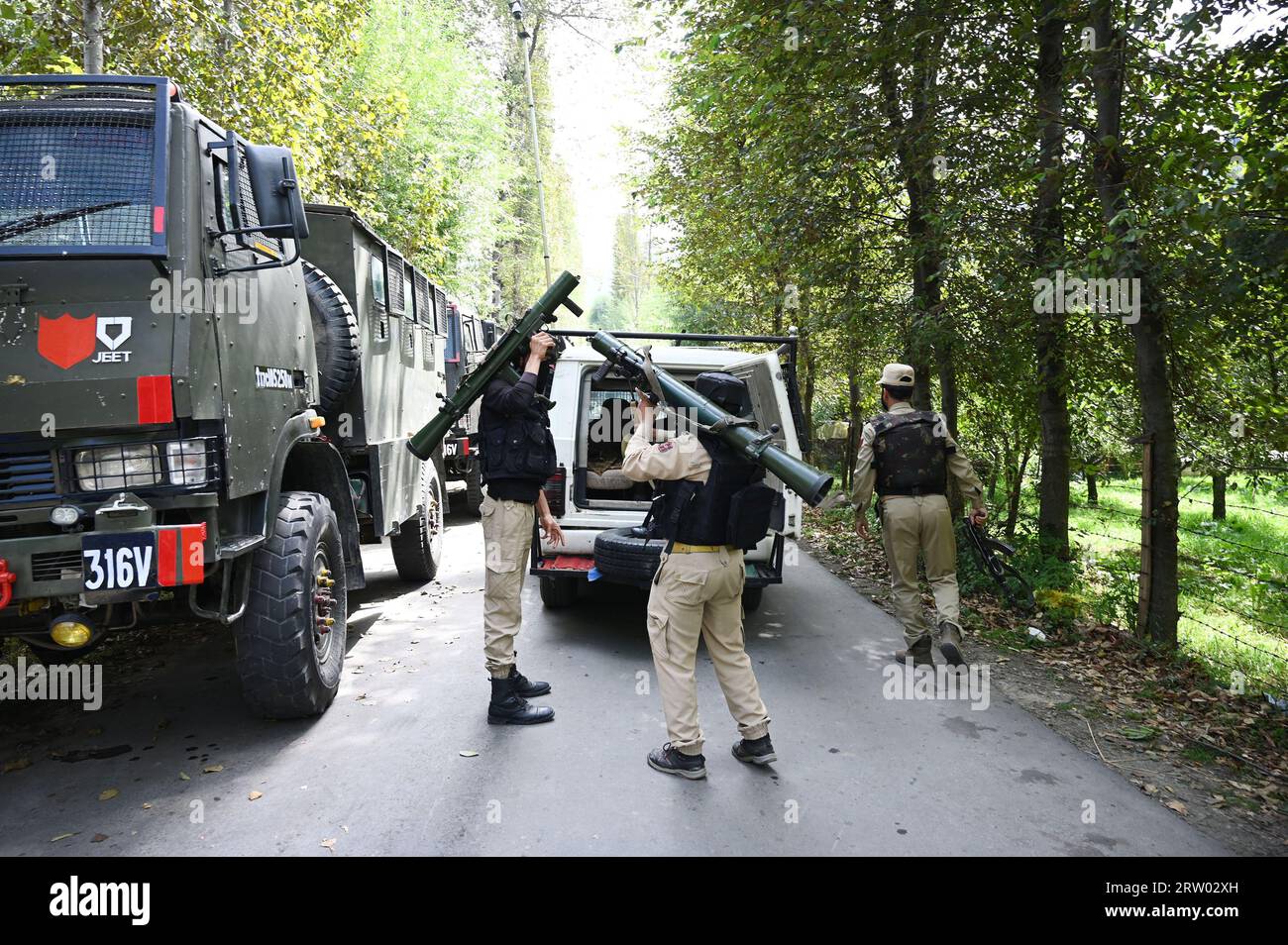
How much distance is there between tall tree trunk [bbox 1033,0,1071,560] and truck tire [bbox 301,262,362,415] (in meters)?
4.95

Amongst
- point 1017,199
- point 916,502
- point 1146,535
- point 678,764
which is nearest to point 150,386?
point 678,764

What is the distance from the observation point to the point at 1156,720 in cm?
446

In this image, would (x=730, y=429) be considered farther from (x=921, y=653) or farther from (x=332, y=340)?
(x=332, y=340)

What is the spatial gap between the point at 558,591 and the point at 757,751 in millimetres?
2888

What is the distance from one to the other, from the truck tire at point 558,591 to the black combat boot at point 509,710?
1.99m

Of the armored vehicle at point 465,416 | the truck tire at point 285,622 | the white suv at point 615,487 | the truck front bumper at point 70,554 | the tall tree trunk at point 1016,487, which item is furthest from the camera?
the armored vehicle at point 465,416

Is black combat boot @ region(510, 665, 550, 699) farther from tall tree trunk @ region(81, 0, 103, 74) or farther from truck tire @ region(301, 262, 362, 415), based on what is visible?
tall tree trunk @ region(81, 0, 103, 74)

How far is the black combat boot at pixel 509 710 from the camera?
420 centimetres

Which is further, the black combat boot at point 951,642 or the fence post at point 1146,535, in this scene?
the fence post at point 1146,535

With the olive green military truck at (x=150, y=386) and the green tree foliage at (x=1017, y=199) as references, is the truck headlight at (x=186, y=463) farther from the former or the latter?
the green tree foliage at (x=1017, y=199)

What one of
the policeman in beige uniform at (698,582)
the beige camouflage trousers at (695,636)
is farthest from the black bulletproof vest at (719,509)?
the beige camouflage trousers at (695,636)

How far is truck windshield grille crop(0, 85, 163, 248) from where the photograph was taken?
10.9 feet

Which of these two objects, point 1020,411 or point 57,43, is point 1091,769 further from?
point 57,43

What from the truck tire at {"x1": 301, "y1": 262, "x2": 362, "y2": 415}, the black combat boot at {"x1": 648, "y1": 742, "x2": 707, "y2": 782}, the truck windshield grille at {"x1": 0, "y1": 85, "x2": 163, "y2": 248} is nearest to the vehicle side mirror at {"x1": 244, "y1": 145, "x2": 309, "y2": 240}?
the truck windshield grille at {"x1": 0, "y1": 85, "x2": 163, "y2": 248}
